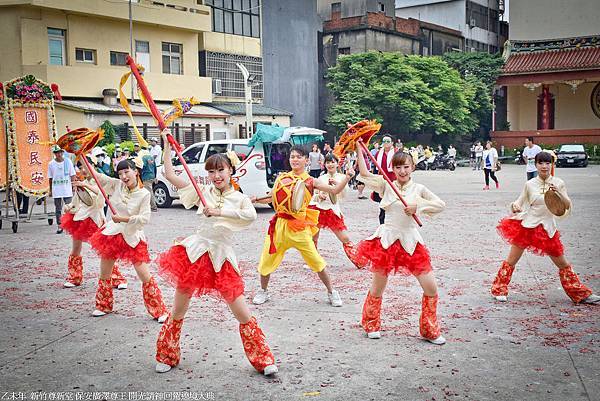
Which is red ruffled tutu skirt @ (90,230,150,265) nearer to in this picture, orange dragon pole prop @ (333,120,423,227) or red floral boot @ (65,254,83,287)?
red floral boot @ (65,254,83,287)

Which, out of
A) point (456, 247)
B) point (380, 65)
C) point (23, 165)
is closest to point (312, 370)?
point (456, 247)

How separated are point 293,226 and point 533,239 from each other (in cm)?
250

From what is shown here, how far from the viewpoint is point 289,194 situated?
686 centimetres

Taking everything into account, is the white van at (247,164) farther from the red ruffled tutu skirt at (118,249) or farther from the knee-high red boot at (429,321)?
the knee-high red boot at (429,321)

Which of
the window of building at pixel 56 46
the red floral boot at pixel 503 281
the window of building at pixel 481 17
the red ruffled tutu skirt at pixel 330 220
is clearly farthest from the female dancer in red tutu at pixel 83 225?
the window of building at pixel 481 17

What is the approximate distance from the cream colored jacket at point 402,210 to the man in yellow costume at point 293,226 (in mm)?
975

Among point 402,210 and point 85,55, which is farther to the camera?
point 85,55

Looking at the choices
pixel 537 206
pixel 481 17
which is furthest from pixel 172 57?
pixel 481 17

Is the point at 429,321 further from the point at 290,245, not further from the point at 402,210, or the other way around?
the point at 290,245

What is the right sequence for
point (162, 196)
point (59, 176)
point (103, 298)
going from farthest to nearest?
point (162, 196), point (59, 176), point (103, 298)

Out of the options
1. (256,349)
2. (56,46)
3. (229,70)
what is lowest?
(256,349)

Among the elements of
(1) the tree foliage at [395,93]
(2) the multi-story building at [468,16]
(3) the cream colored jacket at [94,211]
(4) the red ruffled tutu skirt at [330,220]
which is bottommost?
(4) the red ruffled tutu skirt at [330,220]

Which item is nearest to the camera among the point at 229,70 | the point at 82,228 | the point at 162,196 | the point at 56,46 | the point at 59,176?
the point at 82,228

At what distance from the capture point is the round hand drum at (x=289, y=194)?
22.3ft
